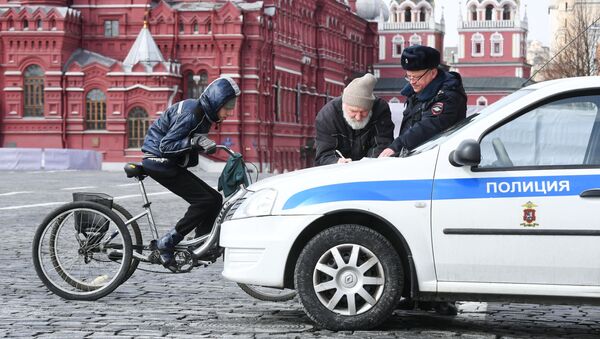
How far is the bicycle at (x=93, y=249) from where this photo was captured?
9.26 m

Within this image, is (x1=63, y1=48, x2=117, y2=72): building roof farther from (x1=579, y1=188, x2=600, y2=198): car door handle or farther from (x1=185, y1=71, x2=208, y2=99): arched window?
(x1=579, y1=188, x2=600, y2=198): car door handle

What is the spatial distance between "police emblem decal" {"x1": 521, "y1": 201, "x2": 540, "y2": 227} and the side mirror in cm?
40

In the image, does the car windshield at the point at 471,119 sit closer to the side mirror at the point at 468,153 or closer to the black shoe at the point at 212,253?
the side mirror at the point at 468,153

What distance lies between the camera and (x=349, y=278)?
308 inches

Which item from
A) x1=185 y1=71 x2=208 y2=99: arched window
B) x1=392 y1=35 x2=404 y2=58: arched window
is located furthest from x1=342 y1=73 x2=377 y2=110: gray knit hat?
x1=392 y1=35 x2=404 y2=58: arched window

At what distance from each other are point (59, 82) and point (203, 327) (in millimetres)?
61243

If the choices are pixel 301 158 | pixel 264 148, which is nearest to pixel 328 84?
pixel 301 158

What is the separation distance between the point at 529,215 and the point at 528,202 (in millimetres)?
78

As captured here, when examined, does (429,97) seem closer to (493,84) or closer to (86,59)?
(86,59)

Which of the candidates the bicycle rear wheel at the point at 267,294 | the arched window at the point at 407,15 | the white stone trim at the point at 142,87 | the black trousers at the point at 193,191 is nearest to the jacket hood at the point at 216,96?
the black trousers at the point at 193,191

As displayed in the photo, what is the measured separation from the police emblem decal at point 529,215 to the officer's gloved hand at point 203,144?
2449mm

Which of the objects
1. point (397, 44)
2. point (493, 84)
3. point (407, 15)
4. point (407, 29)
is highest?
point (407, 15)

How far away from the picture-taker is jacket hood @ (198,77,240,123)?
918 centimetres

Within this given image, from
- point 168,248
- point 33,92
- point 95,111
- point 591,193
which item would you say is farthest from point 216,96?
point 33,92
